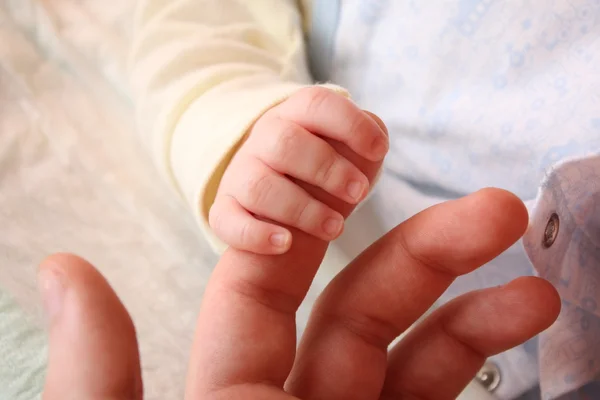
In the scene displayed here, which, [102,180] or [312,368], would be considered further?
[102,180]

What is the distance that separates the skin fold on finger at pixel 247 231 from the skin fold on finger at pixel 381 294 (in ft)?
0.21

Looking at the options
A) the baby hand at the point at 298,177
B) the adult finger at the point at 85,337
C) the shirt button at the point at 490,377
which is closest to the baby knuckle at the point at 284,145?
the baby hand at the point at 298,177

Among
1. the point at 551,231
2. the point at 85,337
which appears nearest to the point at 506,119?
the point at 551,231

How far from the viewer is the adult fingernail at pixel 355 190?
0.34m

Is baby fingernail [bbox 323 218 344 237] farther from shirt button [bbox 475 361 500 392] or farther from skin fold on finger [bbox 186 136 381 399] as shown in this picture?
shirt button [bbox 475 361 500 392]

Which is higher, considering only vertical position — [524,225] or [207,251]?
[524,225]

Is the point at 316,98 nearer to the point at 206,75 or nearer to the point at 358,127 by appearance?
the point at 358,127

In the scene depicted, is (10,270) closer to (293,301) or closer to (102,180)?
(102,180)

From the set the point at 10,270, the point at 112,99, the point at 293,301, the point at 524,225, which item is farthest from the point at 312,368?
the point at 112,99

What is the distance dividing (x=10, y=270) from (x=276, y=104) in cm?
24

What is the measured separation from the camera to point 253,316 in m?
0.30

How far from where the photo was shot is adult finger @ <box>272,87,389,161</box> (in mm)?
340

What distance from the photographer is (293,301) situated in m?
0.33

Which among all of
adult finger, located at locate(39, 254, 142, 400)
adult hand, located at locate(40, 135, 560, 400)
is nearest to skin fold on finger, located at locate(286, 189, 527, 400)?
adult hand, located at locate(40, 135, 560, 400)
